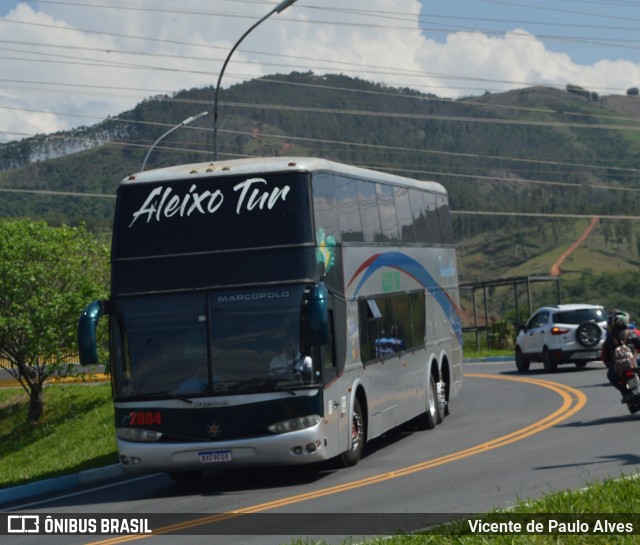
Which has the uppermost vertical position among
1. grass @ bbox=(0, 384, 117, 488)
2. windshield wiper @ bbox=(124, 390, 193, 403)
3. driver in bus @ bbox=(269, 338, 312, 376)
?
driver in bus @ bbox=(269, 338, 312, 376)

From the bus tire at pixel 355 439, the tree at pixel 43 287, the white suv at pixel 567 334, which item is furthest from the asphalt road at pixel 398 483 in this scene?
the tree at pixel 43 287

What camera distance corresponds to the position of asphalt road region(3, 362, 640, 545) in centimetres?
1219

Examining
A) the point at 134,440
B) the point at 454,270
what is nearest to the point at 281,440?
the point at 134,440

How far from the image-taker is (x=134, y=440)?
615 inches

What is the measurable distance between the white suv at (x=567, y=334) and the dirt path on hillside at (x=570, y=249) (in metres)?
90.2

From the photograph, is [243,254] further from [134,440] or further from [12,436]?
[12,436]

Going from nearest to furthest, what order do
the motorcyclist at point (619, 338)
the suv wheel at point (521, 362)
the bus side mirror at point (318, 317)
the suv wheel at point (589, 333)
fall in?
the bus side mirror at point (318, 317) → the motorcyclist at point (619, 338) → the suv wheel at point (589, 333) → the suv wheel at point (521, 362)

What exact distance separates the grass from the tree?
5.45 ft

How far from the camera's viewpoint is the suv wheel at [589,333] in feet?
105

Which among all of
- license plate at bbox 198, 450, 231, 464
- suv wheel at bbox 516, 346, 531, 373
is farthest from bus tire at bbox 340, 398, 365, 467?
suv wheel at bbox 516, 346, 531, 373

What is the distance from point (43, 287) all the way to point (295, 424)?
2677cm

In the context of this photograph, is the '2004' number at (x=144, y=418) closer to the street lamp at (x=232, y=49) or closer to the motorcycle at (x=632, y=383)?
the motorcycle at (x=632, y=383)

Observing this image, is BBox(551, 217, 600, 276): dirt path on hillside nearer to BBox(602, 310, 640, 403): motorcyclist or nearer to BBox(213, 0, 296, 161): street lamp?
BBox(213, 0, 296, 161): street lamp

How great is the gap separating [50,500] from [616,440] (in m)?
7.70
